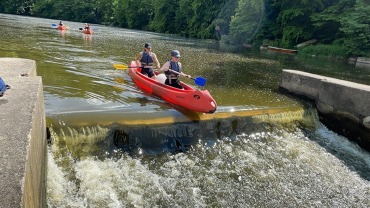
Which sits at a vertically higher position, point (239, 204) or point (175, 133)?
point (175, 133)

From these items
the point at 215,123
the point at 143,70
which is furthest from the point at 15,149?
the point at 143,70

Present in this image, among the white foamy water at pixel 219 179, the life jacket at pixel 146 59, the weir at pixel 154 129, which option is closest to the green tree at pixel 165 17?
the life jacket at pixel 146 59

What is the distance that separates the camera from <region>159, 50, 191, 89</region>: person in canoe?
27.8ft

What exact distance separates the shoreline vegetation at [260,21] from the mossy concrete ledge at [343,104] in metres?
18.1

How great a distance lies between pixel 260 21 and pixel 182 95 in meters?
33.5

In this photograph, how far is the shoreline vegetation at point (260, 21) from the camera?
2667cm

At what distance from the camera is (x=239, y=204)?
542 centimetres

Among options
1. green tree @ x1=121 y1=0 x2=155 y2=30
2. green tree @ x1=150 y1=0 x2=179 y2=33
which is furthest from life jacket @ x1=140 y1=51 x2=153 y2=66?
green tree @ x1=121 y1=0 x2=155 y2=30

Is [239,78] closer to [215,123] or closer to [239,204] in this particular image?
[215,123]

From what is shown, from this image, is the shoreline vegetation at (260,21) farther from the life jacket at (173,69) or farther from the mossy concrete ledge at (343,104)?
the life jacket at (173,69)

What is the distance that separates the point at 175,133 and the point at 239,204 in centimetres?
229

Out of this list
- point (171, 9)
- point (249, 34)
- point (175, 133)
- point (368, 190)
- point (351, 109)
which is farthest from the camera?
point (171, 9)

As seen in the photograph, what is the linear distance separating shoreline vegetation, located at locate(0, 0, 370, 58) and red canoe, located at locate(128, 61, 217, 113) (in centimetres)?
2157

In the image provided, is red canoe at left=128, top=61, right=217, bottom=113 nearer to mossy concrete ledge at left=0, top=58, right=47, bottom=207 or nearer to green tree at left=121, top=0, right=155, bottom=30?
mossy concrete ledge at left=0, top=58, right=47, bottom=207
